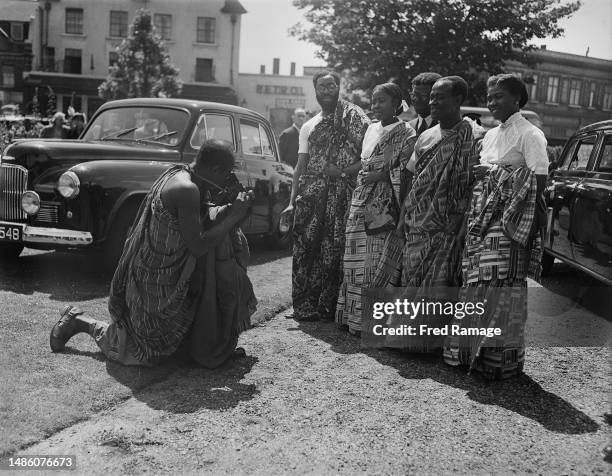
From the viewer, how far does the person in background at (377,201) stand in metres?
4.79

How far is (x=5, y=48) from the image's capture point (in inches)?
1558

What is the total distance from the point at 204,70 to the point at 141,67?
7.69 metres

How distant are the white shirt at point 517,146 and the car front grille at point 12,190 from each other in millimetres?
4251

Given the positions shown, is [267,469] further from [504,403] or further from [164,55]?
[164,55]

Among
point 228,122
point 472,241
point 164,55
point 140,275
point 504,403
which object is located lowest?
point 504,403

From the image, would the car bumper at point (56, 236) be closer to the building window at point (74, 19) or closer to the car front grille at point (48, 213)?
the car front grille at point (48, 213)

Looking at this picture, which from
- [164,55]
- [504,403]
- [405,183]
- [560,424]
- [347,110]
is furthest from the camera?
[164,55]

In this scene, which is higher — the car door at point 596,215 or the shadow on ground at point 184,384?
the car door at point 596,215

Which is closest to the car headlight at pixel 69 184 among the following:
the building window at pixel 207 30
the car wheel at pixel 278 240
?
the car wheel at pixel 278 240

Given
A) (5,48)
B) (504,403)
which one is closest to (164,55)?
(5,48)

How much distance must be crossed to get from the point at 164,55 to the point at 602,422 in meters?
34.4

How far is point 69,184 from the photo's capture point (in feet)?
19.2

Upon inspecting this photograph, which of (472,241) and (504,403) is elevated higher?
(472,241)

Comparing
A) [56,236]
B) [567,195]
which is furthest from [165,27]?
[567,195]
